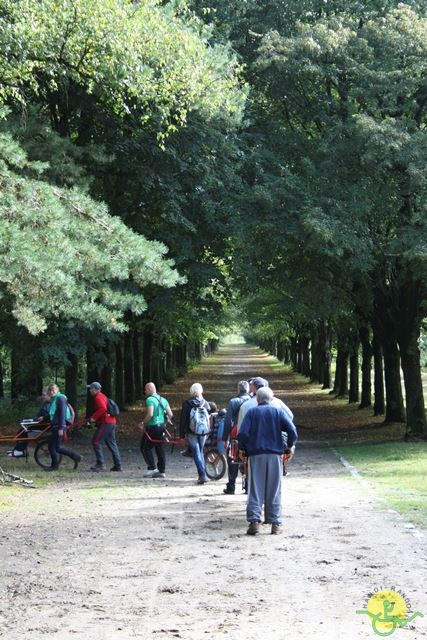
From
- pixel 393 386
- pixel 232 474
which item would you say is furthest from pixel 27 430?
pixel 393 386

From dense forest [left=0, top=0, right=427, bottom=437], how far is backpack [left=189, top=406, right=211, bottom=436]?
7.05ft

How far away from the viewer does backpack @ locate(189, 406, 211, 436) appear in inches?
632

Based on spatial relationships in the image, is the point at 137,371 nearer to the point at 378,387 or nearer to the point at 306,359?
the point at 378,387

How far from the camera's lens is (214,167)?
23.6 meters

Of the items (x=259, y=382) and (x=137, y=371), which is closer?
(x=259, y=382)

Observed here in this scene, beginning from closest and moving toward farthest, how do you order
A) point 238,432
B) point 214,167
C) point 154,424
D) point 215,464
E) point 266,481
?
point 266,481 → point 238,432 → point 215,464 → point 154,424 → point 214,167

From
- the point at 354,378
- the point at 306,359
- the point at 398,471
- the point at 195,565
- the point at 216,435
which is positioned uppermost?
the point at 216,435

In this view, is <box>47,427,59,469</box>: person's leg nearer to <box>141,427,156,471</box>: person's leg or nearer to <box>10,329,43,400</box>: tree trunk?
<box>141,427,156,471</box>: person's leg

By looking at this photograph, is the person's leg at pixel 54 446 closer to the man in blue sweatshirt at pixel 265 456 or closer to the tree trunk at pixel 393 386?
the man in blue sweatshirt at pixel 265 456

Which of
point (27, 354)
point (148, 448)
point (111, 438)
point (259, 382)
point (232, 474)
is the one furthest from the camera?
point (27, 354)

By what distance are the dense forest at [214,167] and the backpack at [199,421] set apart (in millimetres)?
2150

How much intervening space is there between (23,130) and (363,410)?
21.7 meters

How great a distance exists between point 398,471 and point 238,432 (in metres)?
7.52

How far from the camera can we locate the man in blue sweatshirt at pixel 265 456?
432 inches
